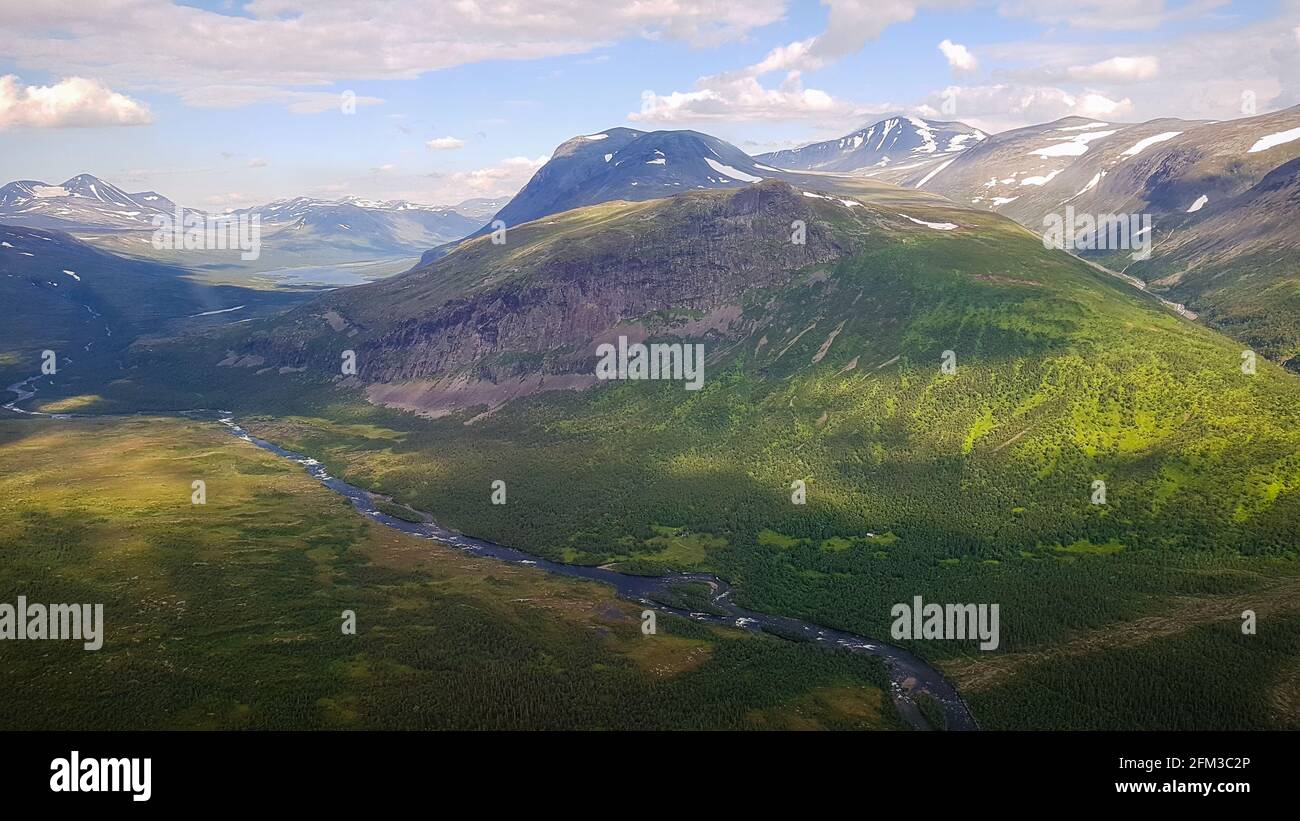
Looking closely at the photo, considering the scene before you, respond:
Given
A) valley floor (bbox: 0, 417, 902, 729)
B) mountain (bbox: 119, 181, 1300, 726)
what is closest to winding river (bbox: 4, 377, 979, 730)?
mountain (bbox: 119, 181, 1300, 726)

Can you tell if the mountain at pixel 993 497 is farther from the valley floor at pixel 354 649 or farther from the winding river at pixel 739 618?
the valley floor at pixel 354 649

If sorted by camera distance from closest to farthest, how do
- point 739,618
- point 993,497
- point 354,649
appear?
point 354,649 < point 739,618 < point 993,497

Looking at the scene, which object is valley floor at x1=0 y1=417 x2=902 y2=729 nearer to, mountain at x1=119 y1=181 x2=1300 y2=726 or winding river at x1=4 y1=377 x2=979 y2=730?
winding river at x1=4 y1=377 x2=979 y2=730

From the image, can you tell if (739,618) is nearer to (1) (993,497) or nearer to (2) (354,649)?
(2) (354,649)

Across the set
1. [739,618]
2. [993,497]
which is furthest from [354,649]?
[993,497]

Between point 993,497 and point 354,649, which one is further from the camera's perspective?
point 993,497

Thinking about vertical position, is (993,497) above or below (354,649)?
above

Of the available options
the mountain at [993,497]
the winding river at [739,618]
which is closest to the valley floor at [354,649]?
the winding river at [739,618]

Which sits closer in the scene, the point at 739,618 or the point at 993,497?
the point at 739,618

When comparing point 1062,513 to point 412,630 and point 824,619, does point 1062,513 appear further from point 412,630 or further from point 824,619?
point 412,630

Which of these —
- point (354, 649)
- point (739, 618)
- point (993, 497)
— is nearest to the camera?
point (354, 649)
